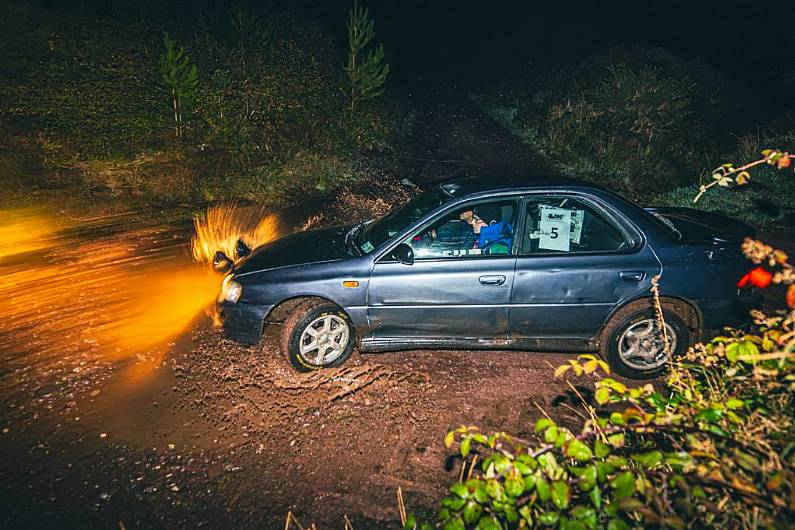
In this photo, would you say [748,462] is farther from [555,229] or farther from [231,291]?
[231,291]

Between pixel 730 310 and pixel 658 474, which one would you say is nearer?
pixel 658 474

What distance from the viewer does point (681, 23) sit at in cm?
1898

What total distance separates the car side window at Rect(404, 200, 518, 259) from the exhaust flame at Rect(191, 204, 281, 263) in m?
3.62

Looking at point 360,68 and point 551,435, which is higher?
point 360,68

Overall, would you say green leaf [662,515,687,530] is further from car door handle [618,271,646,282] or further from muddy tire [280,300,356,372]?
muddy tire [280,300,356,372]

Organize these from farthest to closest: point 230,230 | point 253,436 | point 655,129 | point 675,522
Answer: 1. point 655,129
2. point 230,230
3. point 253,436
4. point 675,522

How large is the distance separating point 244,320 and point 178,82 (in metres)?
7.46

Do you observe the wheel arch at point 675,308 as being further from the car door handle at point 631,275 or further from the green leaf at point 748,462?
the green leaf at point 748,462

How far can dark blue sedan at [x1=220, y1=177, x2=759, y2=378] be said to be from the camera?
3.73 m

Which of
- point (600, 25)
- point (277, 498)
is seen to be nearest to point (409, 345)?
point (277, 498)

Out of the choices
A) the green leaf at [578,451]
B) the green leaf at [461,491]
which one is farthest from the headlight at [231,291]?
the green leaf at [578,451]

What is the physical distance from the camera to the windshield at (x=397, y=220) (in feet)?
13.3

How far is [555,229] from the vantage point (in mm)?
3824

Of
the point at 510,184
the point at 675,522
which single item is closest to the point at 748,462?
the point at 675,522
